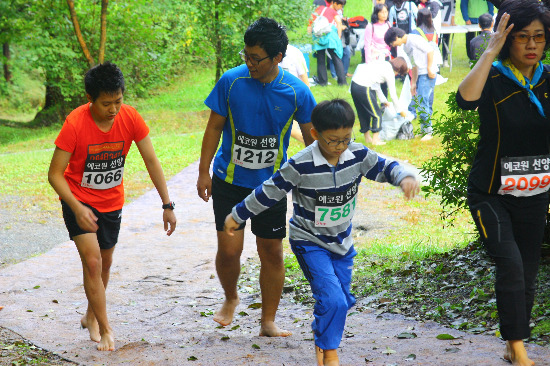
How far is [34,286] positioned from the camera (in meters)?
6.44

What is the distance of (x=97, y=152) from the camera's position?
15.0 feet

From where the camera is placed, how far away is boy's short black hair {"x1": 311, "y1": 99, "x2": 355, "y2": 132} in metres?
3.87

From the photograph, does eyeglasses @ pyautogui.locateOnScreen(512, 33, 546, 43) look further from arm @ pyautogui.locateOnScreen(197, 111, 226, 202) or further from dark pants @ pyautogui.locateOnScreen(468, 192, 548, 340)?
arm @ pyautogui.locateOnScreen(197, 111, 226, 202)

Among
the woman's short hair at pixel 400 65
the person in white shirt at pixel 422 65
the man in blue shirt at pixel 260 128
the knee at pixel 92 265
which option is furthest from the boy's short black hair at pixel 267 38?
the woman's short hair at pixel 400 65

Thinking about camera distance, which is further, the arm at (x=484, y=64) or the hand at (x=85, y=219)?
the hand at (x=85, y=219)

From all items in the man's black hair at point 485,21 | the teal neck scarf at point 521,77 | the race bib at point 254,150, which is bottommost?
the race bib at point 254,150

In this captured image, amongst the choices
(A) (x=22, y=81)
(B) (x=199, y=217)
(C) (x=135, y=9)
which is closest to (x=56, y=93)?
(C) (x=135, y=9)

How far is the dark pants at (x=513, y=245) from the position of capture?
12.3 feet

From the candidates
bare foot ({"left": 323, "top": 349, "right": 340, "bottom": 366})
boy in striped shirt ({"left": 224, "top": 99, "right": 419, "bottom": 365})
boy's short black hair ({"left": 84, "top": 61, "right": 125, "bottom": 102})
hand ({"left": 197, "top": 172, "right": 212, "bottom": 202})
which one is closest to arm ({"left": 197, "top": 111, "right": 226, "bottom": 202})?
hand ({"left": 197, "top": 172, "right": 212, "bottom": 202})

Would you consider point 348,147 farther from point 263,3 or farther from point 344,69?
point 344,69

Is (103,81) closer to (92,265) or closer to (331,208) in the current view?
(92,265)

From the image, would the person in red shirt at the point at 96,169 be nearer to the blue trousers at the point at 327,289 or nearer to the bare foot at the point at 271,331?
the bare foot at the point at 271,331

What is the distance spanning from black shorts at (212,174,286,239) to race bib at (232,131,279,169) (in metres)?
0.19

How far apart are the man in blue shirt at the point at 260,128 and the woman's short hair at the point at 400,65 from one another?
11.7 meters
